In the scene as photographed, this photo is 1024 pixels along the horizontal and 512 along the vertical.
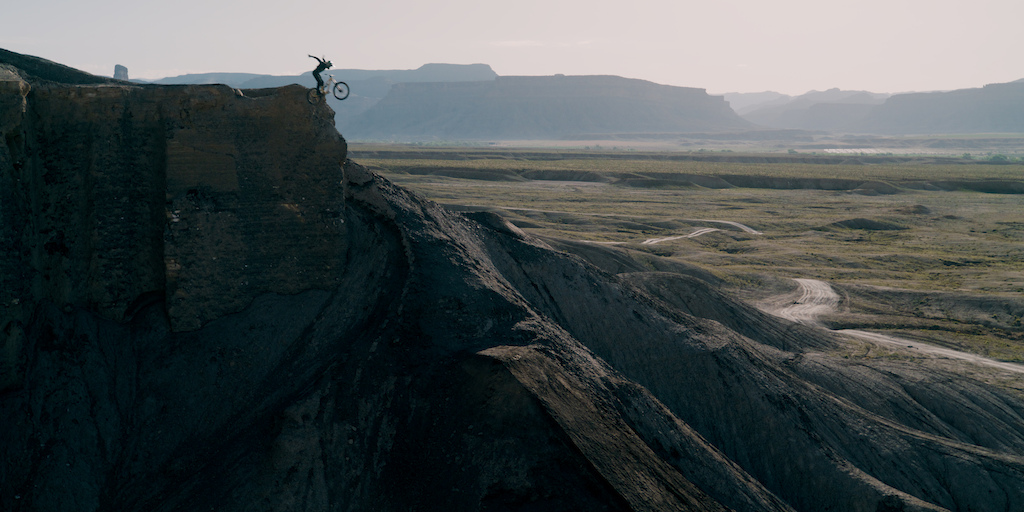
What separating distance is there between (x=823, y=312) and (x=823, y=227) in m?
23.2

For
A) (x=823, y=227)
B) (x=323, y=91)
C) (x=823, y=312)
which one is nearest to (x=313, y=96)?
(x=323, y=91)

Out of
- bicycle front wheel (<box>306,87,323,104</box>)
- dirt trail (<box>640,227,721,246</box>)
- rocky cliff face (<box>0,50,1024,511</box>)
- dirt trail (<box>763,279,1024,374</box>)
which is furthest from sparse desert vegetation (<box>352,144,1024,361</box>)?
bicycle front wheel (<box>306,87,323,104</box>)

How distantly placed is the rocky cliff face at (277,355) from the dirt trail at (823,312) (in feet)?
38.1

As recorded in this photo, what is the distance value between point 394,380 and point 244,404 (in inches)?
105

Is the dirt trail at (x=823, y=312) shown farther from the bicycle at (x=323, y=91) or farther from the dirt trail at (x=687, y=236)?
the bicycle at (x=323, y=91)

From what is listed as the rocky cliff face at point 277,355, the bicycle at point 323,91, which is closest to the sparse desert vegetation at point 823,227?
the rocky cliff face at point 277,355

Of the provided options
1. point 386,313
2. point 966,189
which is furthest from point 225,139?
point 966,189

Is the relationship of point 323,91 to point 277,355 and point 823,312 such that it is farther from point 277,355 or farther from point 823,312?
point 823,312

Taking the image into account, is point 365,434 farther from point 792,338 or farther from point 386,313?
point 792,338

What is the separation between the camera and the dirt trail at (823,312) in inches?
873

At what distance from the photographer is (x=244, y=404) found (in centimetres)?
1042

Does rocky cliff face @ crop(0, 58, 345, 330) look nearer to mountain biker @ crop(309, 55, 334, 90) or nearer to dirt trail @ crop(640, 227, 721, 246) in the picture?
mountain biker @ crop(309, 55, 334, 90)

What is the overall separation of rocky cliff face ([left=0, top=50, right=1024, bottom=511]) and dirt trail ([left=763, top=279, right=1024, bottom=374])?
11.6 meters

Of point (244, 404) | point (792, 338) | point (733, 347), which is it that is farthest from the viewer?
point (792, 338)
